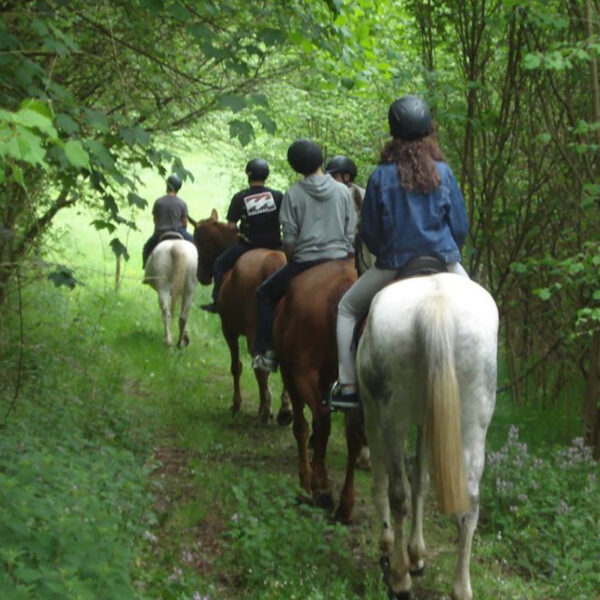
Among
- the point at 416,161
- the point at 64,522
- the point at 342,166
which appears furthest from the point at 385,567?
the point at 342,166

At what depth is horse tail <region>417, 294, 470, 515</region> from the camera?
477 cm

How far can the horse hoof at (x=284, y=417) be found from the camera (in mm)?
10148

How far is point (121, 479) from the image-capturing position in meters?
6.32

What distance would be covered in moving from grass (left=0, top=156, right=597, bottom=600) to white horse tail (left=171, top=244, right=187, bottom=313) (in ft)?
11.1

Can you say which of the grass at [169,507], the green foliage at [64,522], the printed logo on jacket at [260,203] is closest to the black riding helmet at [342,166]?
the printed logo on jacket at [260,203]

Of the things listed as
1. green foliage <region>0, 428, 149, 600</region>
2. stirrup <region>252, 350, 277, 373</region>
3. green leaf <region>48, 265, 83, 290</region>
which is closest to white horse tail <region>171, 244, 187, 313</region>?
stirrup <region>252, 350, 277, 373</region>

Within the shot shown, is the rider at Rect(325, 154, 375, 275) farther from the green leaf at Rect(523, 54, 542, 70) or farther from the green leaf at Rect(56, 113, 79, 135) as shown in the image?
the green leaf at Rect(56, 113, 79, 135)

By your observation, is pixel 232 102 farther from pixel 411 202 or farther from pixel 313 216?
pixel 313 216

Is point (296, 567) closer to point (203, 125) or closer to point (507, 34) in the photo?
point (507, 34)

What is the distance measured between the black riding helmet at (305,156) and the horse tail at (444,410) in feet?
10.4

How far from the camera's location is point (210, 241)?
1185 centimetres

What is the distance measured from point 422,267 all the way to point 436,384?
0.87 m

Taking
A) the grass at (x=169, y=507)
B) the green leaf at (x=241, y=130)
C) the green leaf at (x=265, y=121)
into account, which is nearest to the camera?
the grass at (x=169, y=507)

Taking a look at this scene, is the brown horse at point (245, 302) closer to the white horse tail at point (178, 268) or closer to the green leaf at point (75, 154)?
the white horse tail at point (178, 268)
